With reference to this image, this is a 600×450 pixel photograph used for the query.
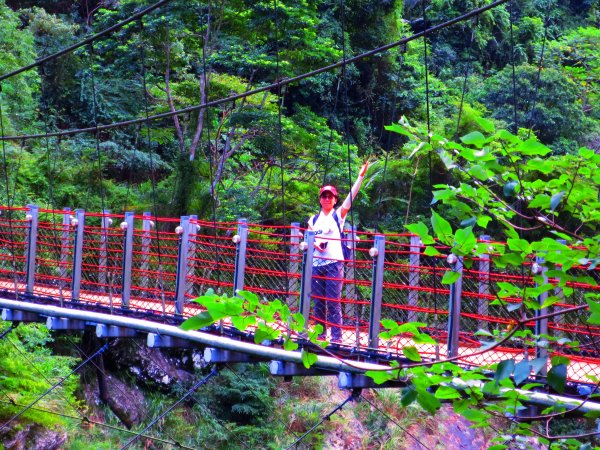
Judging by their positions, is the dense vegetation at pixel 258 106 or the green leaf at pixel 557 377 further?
the dense vegetation at pixel 258 106

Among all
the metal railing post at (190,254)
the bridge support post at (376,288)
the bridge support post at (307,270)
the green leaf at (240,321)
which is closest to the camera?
the green leaf at (240,321)

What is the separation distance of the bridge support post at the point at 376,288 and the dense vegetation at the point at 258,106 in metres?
2.39

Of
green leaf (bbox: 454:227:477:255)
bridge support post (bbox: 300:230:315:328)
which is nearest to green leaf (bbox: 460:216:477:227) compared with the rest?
green leaf (bbox: 454:227:477:255)

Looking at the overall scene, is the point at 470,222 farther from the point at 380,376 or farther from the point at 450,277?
the point at 380,376

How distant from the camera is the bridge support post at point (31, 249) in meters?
4.70

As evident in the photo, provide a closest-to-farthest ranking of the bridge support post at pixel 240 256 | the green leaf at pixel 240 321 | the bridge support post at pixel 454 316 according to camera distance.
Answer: the green leaf at pixel 240 321
the bridge support post at pixel 454 316
the bridge support post at pixel 240 256

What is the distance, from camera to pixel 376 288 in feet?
10.2

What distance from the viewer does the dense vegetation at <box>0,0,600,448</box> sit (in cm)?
736

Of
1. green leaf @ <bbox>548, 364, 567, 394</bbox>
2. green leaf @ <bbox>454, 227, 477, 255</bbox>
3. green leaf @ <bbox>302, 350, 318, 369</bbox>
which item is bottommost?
green leaf @ <bbox>302, 350, 318, 369</bbox>

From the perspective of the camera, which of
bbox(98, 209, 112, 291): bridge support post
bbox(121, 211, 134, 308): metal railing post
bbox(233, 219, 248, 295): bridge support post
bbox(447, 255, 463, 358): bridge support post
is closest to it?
bbox(447, 255, 463, 358): bridge support post

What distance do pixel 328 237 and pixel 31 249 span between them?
7.36 ft

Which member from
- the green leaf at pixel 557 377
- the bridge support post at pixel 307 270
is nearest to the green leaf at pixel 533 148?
the green leaf at pixel 557 377

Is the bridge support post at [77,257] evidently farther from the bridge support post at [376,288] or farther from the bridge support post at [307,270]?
the bridge support post at [376,288]

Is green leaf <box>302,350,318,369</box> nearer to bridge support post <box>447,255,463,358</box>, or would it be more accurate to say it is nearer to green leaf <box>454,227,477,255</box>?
green leaf <box>454,227,477,255</box>
